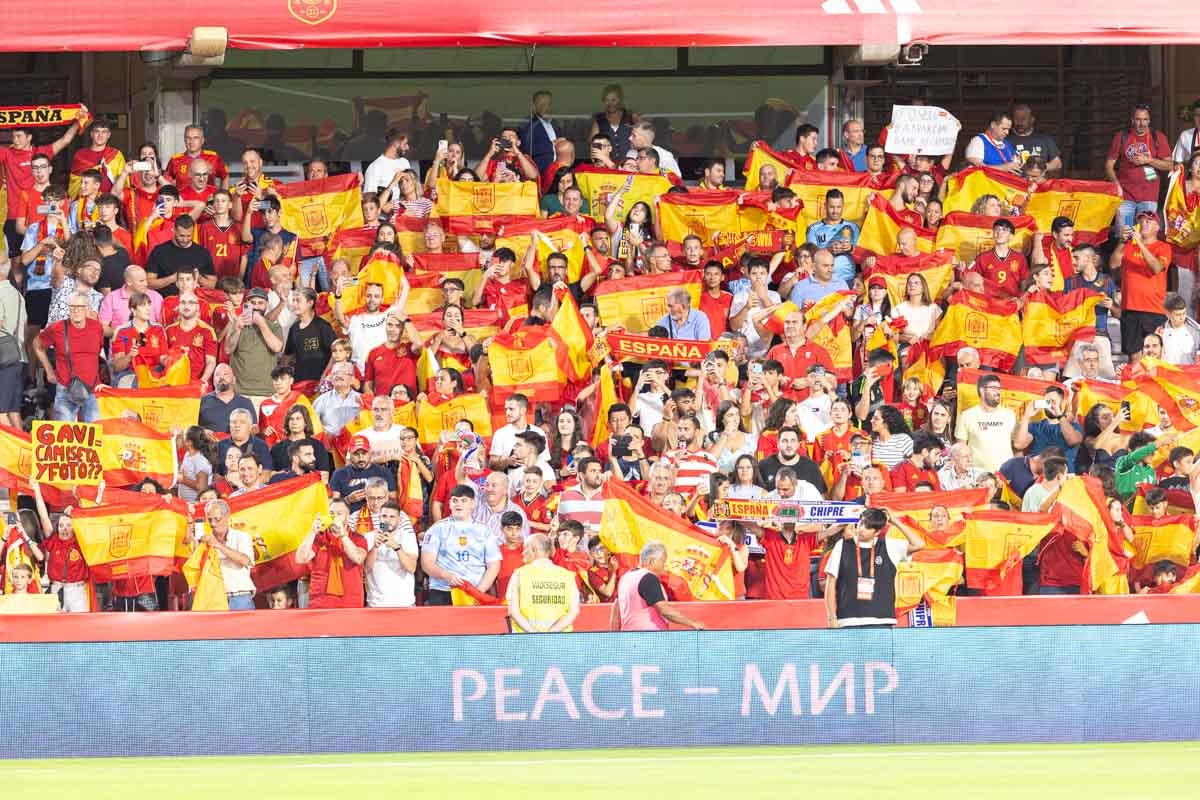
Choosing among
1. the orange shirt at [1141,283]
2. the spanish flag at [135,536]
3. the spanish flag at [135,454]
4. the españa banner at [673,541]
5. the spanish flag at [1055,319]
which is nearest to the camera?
the españa banner at [673,541]

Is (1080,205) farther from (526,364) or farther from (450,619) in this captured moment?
(450,619)

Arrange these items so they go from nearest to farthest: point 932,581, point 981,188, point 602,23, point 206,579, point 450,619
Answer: point 450,619, point 932,581, point 206,579, point 602,23, point 981,188

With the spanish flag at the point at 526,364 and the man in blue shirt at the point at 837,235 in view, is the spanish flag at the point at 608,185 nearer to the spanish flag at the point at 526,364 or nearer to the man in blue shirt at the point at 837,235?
the man in blue shirt at the point at 837,235

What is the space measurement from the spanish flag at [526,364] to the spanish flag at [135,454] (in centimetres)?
286

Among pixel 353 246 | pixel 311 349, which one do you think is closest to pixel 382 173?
pixel 353 246

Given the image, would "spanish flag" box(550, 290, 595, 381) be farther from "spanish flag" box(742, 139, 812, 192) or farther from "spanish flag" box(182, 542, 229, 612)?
"spanish flag" box(182, 542, 229, 612)

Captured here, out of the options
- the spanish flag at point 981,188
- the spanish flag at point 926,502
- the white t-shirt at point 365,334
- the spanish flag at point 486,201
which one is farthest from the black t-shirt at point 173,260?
the spanish flag at point 981,188

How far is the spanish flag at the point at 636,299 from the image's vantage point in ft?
62.8

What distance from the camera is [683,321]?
18.8m

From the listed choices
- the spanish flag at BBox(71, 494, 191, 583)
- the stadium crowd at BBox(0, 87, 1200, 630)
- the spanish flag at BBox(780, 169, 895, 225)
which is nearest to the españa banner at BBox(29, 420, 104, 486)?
the stadium crowd at BBox(0, 87, 1200, 630)

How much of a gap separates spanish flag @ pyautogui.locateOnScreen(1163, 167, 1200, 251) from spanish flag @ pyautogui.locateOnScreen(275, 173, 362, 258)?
7.75 m

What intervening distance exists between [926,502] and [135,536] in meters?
5.91

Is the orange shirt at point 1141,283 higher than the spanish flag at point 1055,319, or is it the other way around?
the orange shirt at point 1141,283

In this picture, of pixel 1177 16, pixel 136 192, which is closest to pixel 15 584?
pixel 136 192
